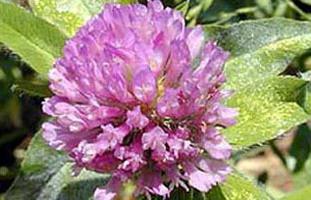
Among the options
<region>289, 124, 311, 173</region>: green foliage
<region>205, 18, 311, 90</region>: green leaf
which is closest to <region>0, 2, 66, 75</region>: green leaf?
<region>205, 18, 311, 90</region>: green leaf

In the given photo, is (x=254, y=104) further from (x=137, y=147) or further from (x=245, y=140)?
(x=137, y=147)

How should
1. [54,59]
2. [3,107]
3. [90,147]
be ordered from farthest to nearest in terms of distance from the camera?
[3,107]
[54,59]
[90,147]

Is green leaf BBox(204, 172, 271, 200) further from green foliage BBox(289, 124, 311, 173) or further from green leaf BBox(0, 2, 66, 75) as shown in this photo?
green foliage BBox(289, 124, 311, 173)

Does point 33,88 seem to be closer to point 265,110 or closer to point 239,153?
point 265,110

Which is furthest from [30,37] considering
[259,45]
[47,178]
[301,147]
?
[301,147]

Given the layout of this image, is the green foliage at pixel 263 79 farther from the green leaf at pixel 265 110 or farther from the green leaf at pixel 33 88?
the green leaf at pixel 33 88

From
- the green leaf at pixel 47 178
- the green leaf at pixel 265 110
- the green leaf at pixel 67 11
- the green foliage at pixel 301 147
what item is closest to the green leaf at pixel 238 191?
the green leaf at pixel 265 110

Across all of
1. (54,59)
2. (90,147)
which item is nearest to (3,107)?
(54,59)
